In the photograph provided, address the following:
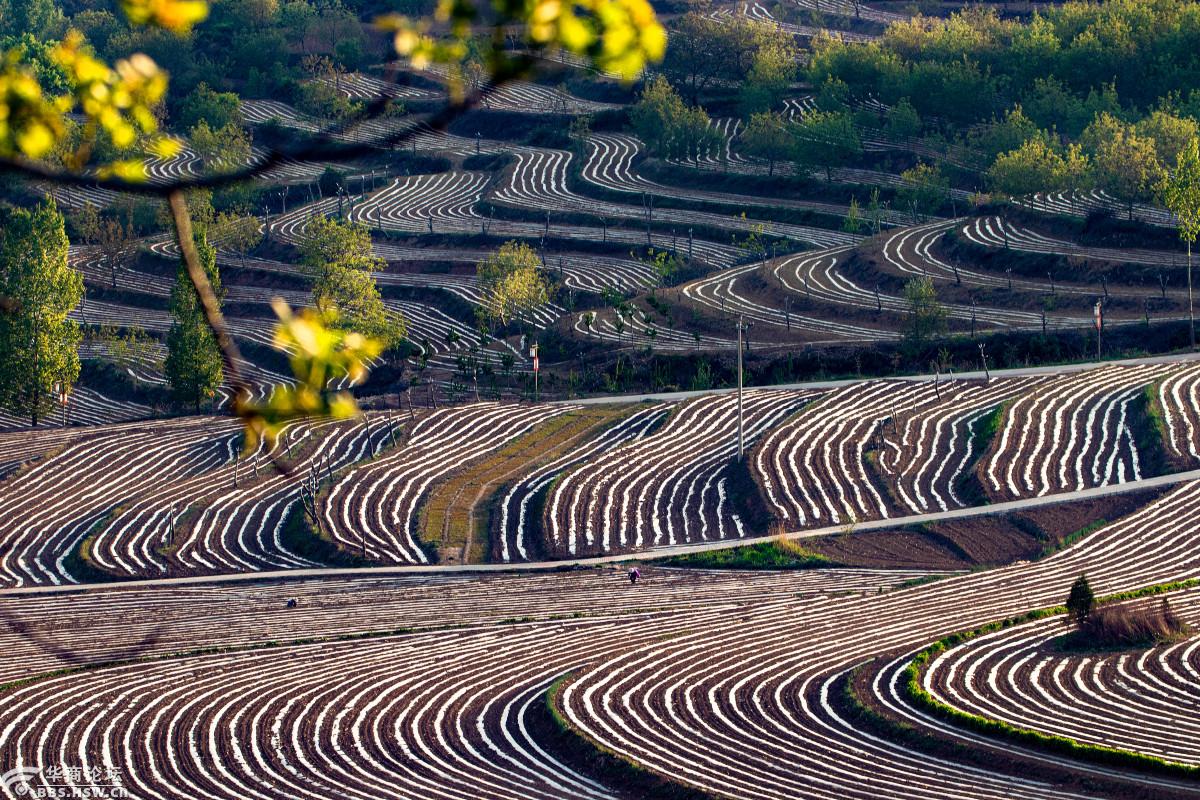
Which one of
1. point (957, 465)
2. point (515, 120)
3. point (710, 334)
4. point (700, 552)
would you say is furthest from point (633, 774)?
point (515, 120)

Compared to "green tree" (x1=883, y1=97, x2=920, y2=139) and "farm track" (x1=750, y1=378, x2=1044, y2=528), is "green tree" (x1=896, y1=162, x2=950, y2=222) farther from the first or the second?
"farm track" (x1=750, y1=378, x2=1044, y2=528)

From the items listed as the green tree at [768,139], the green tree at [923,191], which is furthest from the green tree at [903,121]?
the green tree at [923,191]

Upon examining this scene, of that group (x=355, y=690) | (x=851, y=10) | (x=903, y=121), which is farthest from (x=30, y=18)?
(x=355, y=690)

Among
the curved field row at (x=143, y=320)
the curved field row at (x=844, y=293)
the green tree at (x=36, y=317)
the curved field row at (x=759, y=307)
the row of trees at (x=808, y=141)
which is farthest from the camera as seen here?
the row of trees at (x=808, y=141)

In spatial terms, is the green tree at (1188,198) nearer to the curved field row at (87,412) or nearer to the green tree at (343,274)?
the green tree at (343,274)

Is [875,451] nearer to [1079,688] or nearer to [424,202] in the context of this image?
[1079,688]

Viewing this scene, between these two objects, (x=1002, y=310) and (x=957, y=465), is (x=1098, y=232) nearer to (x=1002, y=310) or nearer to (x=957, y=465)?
(x=1002, y=310)
